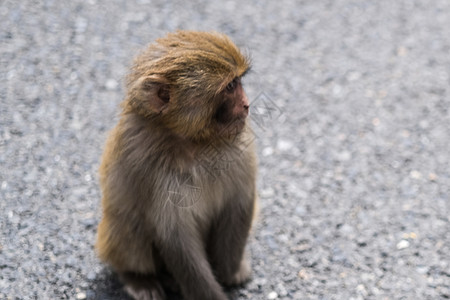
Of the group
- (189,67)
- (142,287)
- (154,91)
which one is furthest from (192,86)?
(142,287)

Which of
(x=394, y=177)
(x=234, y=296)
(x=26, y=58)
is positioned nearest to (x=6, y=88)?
(x=26, y=58)

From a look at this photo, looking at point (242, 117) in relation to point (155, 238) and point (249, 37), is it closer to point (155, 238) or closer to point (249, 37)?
point (155, 238)

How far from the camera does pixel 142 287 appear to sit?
12.9 feet

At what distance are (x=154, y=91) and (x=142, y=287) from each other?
1236 millimetres

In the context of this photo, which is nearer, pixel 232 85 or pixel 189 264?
pixel 232 85

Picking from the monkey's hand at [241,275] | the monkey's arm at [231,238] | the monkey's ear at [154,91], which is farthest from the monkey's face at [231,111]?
the monkey's hand at [241,275]

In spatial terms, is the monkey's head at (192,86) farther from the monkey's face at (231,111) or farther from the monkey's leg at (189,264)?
the monkey's leg at (189,264)

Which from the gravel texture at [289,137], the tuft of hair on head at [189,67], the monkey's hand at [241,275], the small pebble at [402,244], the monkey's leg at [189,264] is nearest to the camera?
the tuft of hair on head at [189,67]

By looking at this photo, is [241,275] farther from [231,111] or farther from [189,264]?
[231,111]

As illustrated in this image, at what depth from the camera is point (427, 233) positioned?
175 inches

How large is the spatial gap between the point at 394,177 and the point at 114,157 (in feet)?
7.01

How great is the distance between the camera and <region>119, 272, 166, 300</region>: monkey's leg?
3.92 m

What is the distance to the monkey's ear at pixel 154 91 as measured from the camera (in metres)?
3.21

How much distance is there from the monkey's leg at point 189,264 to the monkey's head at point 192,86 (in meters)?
0.55
